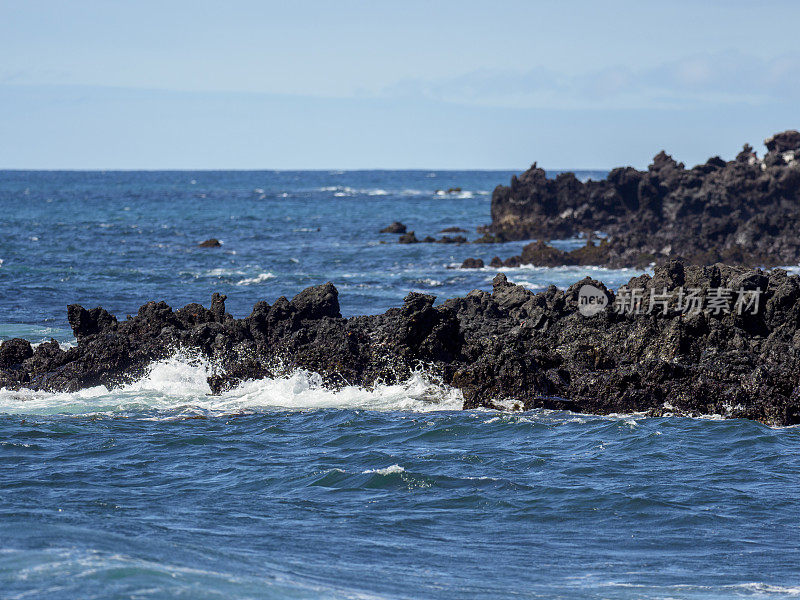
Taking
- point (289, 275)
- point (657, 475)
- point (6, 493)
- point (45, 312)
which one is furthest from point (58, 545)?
point (289, 275)

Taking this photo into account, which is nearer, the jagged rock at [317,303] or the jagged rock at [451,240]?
the jagged rock at [317,303]

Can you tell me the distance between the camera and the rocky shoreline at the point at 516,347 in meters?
20.9

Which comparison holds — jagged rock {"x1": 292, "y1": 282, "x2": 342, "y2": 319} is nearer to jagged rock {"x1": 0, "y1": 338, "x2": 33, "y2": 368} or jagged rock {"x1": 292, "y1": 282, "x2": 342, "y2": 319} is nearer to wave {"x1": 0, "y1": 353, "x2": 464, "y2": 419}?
wave {"x1": 0, "y1": 353, "x2": 464, "y2": 419}

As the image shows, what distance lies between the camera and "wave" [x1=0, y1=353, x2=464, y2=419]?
21.8m

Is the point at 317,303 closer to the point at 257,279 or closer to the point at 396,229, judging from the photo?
the point at 257,279

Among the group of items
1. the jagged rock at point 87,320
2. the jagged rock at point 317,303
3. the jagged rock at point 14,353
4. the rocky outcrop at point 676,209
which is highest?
the rocky outcrop at point 676,209

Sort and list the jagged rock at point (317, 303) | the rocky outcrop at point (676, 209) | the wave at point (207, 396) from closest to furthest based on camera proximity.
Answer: the wave at point (207, 396) → the jagged rock at point (317, 303) → the rocky outcrop at point (676, 209)

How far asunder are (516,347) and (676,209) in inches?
1845

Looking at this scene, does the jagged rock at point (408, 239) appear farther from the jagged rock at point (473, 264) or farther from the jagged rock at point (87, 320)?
the jagged rock at point (87, 320)

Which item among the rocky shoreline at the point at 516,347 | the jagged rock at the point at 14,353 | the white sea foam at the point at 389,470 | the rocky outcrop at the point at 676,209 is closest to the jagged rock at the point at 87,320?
the rocky shoreline at the point at 516,347

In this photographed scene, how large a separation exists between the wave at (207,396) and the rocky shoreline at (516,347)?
0.29 m

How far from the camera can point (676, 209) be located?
66.2 m

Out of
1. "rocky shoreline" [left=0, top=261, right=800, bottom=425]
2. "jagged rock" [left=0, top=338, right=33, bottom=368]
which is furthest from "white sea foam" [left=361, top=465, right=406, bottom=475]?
"jagged rock" [left=0, top=338, right=33, bottom=368]

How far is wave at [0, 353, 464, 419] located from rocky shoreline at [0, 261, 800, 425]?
29 cm
